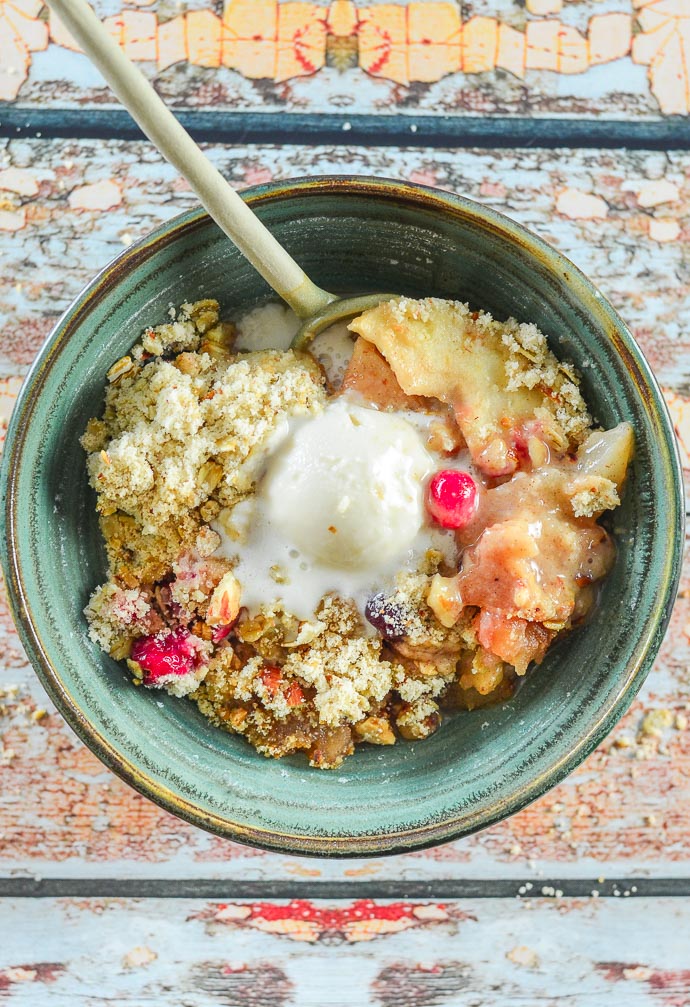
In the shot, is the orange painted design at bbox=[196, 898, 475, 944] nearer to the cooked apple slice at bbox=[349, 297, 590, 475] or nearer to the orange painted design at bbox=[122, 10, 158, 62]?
the cooked apple slice at bbox=[349, 297, 590, 475]

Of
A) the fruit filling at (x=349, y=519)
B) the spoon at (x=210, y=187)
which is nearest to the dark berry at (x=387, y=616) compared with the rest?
the fruit filling at (x=349, y=519)

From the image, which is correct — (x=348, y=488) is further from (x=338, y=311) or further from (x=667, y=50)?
(x=667, y=50)

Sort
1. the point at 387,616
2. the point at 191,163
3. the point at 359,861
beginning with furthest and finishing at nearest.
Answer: the point at 359,861 → the point at 387,616 → the point at 191,163

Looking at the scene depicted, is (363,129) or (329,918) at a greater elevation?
(363,129)

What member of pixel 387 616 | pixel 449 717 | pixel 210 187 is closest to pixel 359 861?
pixel 449 717

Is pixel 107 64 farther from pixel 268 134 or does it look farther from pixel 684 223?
pixel 684 223

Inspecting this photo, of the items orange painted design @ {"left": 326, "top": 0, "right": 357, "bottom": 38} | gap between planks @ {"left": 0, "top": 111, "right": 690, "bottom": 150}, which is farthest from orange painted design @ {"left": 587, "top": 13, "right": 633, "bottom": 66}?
orange painted design @ {"left": 326, "top": 0, "right": 357, "bottom": 38}

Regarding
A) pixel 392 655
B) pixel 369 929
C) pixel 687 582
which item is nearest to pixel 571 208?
pixel 687 582

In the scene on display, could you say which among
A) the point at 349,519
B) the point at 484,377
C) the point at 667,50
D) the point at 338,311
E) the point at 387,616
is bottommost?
the point at 387,616
